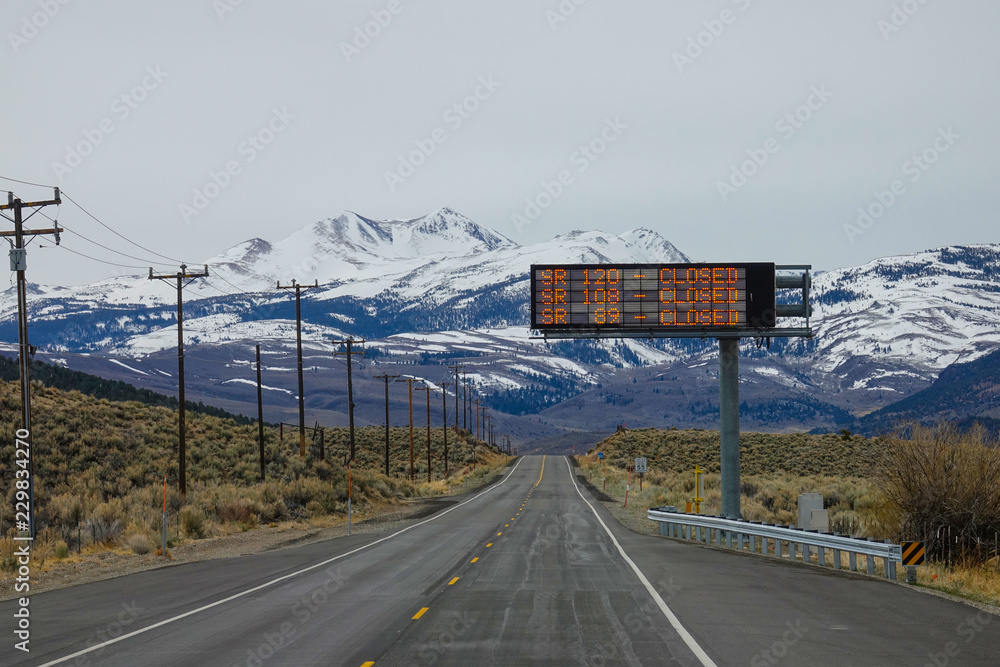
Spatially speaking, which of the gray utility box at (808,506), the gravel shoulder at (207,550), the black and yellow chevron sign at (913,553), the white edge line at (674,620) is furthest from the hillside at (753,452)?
the black and yellow chevron sign at (913,553)

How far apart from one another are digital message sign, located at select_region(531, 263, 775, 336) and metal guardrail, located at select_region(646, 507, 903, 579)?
624 centimetres

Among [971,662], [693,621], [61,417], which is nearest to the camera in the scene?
[971,662]

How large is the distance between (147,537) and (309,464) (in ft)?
82.2

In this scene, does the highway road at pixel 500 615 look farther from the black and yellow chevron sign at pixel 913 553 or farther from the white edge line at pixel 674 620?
the black and yellow chevron sign at pixel 913 553

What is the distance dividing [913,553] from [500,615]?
8.65 m

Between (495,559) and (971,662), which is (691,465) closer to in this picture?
(495,559)

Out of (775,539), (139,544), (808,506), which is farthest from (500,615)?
(139,544)

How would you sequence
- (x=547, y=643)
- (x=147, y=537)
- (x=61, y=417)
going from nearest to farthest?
(x=547, y=643), (x=147, y=537), (x=61, y=417)

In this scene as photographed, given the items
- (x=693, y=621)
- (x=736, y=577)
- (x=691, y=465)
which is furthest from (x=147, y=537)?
(x=691, y=465)

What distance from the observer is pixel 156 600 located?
17.7 m

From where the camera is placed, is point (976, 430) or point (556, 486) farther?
point (556, 486)

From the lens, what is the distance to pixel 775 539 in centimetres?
2489

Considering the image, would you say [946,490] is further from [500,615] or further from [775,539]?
[500,615]

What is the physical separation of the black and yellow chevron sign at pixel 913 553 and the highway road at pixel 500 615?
59 centimetres
